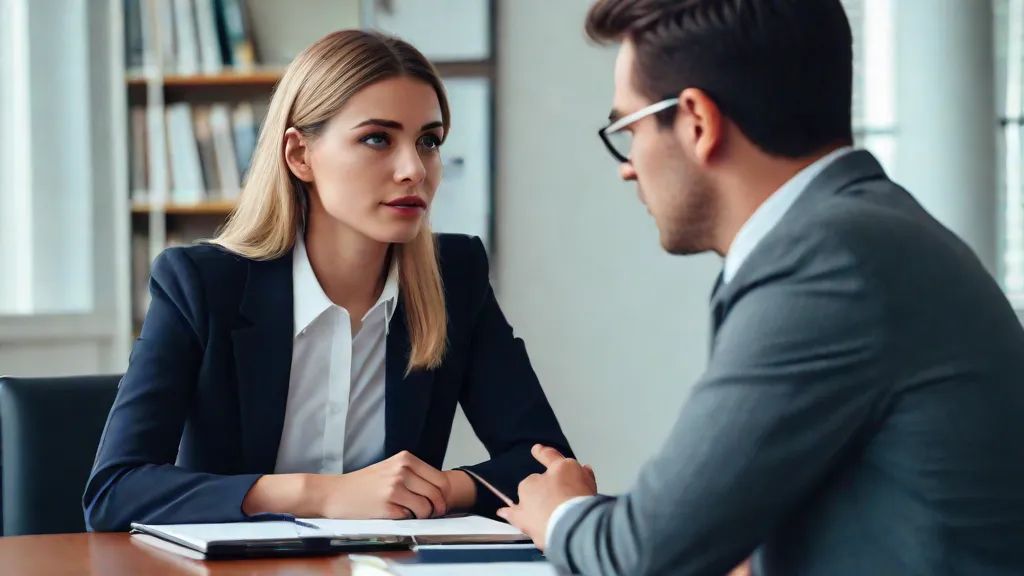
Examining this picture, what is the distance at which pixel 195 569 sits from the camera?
3.93 feet

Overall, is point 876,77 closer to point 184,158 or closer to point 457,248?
point 184,158

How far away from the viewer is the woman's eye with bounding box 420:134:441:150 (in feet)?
5.96

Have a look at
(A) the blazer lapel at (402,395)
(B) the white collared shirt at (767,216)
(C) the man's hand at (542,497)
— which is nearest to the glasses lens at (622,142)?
(B) the white collared shirt at (767,216)

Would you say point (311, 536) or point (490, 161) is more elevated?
point (490, 161)

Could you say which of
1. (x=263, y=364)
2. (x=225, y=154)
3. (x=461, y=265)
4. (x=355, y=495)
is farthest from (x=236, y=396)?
(x=225, y=154)

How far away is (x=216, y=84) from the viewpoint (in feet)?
13.0

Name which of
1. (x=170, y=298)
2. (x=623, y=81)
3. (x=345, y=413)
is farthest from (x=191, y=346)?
(x=623, y=81)

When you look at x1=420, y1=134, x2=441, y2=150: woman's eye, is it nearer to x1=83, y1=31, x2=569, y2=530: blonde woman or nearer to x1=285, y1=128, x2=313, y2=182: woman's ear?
x1=83, y1=31, x2=569, y2=530: blonde woman

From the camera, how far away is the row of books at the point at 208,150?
12.5 ft

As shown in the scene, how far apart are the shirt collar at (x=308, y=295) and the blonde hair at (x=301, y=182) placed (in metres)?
0.02

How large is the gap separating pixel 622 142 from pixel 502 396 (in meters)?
0.80

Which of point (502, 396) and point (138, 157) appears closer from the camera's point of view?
point (502, 396)

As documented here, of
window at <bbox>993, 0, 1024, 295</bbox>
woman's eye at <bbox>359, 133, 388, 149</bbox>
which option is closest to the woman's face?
woman's eye at <bbox>359, 133, 388, 149</bbox>

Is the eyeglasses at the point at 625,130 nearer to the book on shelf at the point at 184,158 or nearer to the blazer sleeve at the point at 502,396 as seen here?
the blazer sleeve at the point at 502,396
